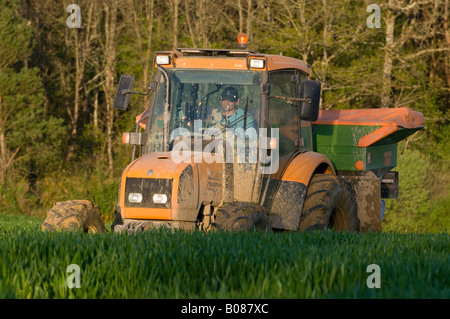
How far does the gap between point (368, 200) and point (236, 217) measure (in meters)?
3.55

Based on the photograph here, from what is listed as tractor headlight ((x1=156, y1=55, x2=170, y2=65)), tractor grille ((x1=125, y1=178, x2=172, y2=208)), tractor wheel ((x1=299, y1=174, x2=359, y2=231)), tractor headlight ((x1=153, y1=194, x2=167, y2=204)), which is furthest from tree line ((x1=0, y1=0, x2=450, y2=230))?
tractor headlight ((x1=153, y1=194, x2=167, y2=204))

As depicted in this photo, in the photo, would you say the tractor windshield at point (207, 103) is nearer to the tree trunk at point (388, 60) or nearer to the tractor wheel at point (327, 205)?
the tractor wheel at point (327, 205)

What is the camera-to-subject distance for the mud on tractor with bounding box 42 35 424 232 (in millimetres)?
7934

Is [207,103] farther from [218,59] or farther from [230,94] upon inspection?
[218,59]

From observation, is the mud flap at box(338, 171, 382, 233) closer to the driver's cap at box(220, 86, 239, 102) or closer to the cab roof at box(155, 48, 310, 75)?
the cab roof at box(155, 48, 310, 75)

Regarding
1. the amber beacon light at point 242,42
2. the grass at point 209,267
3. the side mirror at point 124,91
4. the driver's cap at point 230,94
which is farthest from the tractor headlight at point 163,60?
the grass at point 209,267

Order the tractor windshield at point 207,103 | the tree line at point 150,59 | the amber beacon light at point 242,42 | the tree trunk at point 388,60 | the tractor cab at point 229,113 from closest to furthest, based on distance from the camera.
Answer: the tractor cab at point 229,113 < the tractor windshield at point 207,103 < the amber beacon light at point 242,42 < the tree trunk at point 388,60 < the tree line at point 150,59

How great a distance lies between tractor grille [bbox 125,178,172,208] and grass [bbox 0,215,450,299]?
0.60 meters

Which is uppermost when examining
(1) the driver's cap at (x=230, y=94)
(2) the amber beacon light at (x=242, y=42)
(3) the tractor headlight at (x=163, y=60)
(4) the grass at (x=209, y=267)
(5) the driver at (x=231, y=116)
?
(2) the amber beacon light at (x=242, y=42)

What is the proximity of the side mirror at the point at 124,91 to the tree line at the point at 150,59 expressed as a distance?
17.0 metres

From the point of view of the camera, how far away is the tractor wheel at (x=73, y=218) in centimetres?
826

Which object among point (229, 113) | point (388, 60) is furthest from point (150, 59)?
point (229, 113)

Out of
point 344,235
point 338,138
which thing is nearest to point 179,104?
point 344,235

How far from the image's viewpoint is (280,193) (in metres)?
8.95
